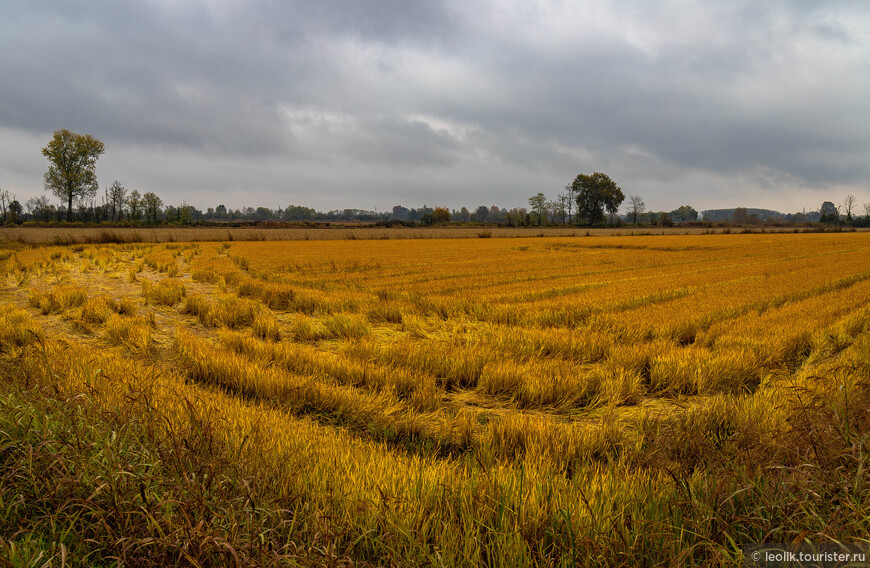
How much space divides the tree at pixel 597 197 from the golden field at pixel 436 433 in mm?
136939

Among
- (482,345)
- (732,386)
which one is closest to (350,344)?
(482,345)

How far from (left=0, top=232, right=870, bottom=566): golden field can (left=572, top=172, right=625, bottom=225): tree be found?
13694 cm

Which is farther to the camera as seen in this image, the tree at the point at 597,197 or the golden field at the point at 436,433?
the tree at the point at 597,197

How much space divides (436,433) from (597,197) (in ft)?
480

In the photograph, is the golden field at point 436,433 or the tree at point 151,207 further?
the tree at point 151,207

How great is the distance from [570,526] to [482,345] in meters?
4.99

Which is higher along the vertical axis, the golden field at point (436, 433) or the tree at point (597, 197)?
the tree at point (597, 197)

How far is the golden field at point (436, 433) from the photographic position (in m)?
2.26

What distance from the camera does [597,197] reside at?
13825 cm

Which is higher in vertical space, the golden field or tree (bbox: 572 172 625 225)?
tree (bbox: 572 172 625 225)

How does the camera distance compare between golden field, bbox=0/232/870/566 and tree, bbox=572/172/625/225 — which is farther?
tree, bbox=572/172/625/225

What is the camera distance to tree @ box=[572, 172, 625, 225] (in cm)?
13800

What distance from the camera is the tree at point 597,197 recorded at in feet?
453

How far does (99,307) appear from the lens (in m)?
9.62
